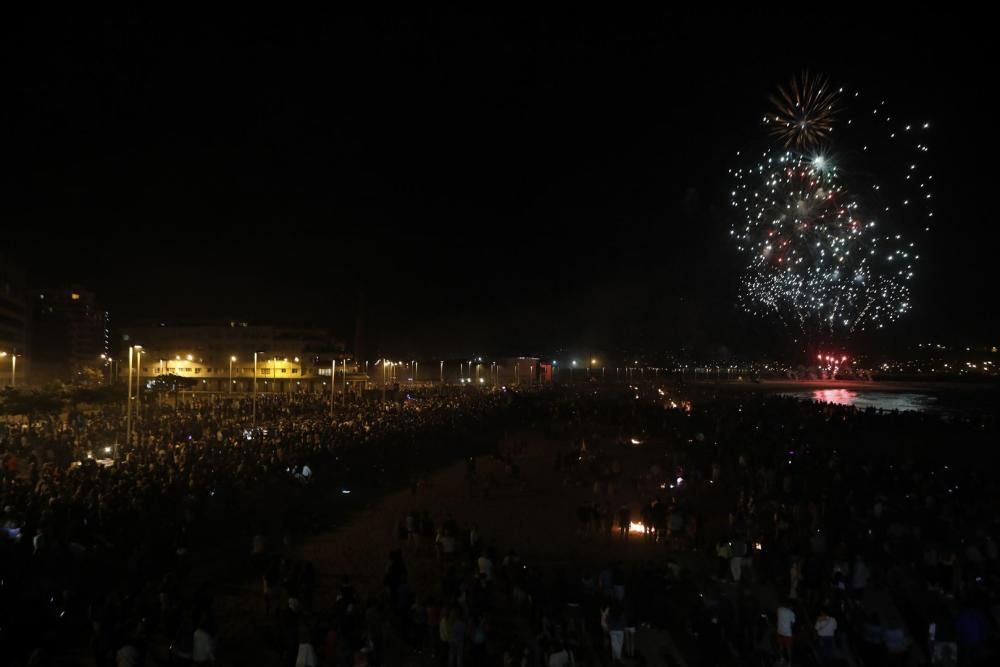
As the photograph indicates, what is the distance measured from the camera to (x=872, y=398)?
64875 mm

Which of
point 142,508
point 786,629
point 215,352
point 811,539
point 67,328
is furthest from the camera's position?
point 215,352

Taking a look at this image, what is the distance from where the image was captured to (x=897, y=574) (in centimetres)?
1171

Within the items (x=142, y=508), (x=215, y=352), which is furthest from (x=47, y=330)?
(x=142, y=508)

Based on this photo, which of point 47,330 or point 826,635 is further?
point 47,330

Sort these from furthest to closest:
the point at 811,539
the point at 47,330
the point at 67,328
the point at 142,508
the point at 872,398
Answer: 1. the point at 67,328
2. the point at 47,330
3. the point at 872,398
4. the point at 811,539
5. the point at 142,508

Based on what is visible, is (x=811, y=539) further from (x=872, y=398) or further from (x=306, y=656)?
(x=872, y=398)

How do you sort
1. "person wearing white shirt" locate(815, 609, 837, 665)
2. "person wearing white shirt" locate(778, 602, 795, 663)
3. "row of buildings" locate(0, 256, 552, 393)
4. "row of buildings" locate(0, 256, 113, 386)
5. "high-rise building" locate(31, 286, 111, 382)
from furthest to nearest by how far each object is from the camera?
"high-rise building" locate(31, 286, 111, 382)
"row of buildings" locate(0, 256, 552, 393)
"row of buildings" locate(0, 256, 113, 386)
"person wearing white shirt" locate(778, 602, 795, 663)
"person wearing white shirt" locate(815, 609, 837, 665)

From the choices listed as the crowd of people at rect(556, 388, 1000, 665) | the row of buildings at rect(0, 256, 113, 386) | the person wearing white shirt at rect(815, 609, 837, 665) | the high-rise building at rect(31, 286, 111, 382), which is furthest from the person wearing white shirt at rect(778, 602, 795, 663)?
the high-rise building at rect(31, 286, 111, 382)

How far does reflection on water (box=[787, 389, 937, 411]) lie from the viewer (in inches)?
2222

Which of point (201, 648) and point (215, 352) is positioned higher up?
point (215, 352)

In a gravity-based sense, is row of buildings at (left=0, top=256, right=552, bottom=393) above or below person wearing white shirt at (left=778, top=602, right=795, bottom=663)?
above

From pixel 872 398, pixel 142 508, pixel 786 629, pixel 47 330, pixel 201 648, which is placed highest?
pixel 47 330

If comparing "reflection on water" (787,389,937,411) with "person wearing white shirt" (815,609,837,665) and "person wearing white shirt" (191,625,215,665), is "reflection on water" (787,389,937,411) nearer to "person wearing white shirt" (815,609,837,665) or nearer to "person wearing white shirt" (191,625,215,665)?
"person wearing white shirt" (815,609,837,665)

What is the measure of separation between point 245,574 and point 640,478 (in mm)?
12575
